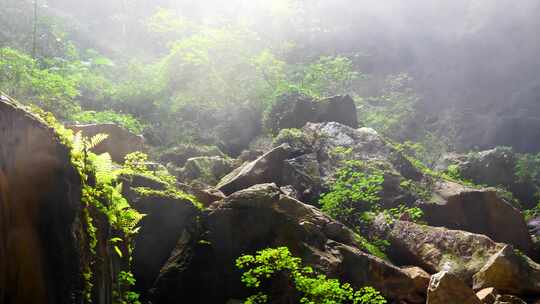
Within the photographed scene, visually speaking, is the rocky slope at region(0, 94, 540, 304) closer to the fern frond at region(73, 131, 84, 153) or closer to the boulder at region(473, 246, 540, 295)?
the boulder at region(473, 246, 540, 295)

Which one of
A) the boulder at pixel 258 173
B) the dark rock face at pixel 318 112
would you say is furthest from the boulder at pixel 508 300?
the dark rock face at pixel 318 112

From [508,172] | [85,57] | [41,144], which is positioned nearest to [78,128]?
[41,144]

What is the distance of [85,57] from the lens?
23.5 m

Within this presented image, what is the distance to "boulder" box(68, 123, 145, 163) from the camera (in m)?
9.88

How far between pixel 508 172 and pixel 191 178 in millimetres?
10975

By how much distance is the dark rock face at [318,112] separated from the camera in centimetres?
1603

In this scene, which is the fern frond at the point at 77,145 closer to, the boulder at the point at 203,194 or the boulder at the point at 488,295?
the boulder at the point at 203,194

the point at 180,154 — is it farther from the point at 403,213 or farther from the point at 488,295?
the point at 488,295

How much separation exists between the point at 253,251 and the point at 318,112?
8.39 metres

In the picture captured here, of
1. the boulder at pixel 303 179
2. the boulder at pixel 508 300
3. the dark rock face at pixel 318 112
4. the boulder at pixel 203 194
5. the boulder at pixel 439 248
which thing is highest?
the dark rock face at pixel 318 112

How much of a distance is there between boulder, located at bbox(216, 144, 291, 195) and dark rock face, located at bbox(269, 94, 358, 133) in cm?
389

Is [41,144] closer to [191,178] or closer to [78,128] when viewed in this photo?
[78,128]

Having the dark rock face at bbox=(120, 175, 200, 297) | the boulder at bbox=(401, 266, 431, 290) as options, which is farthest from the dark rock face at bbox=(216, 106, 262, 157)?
the boulder at bbox=(401, 266, 431, 290)

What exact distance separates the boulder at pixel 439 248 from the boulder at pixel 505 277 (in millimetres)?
286
